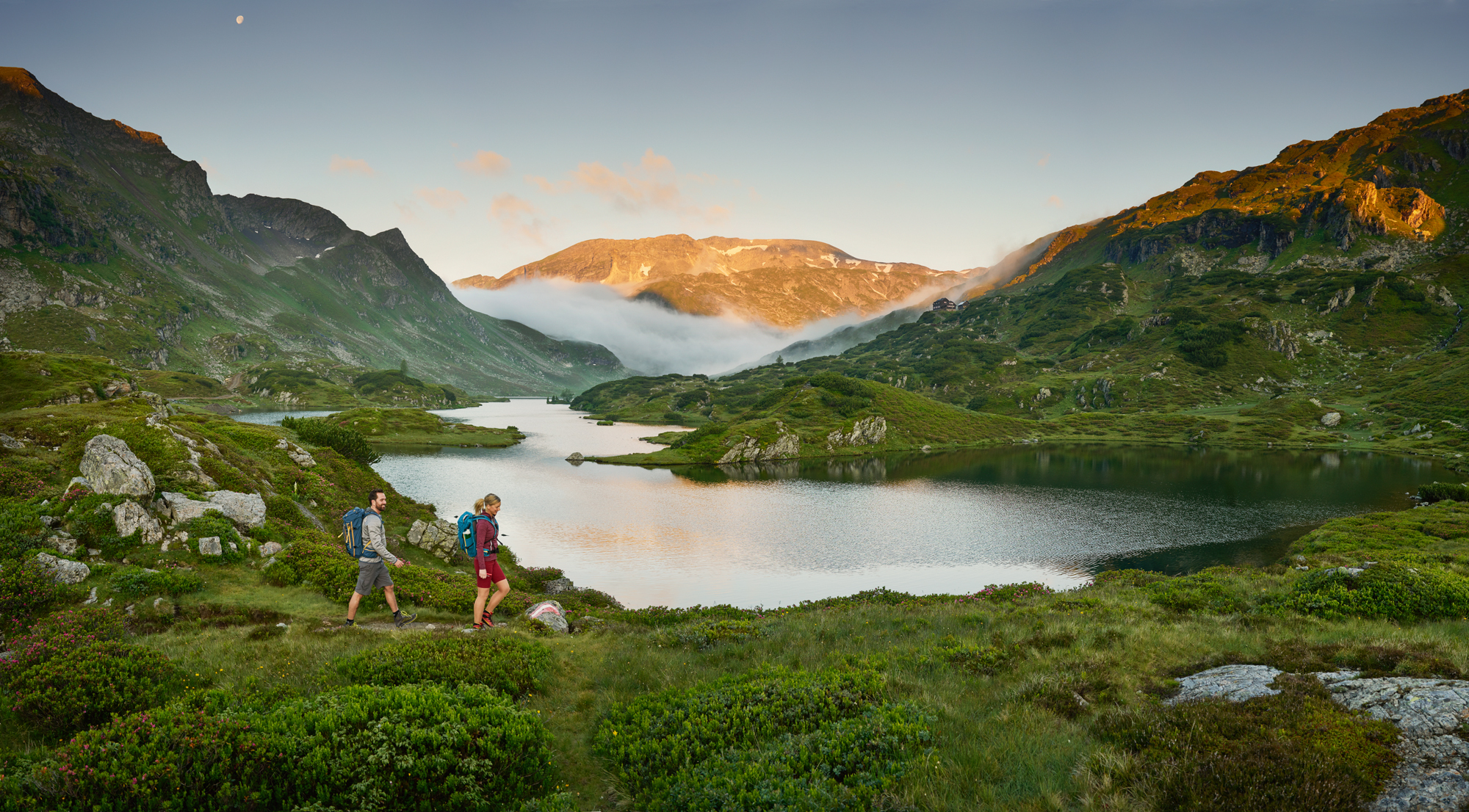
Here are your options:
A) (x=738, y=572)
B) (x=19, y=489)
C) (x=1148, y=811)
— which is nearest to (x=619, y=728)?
(x=1148, y=811)

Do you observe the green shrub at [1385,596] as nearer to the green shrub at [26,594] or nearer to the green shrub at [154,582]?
the green shrub at [26,594]

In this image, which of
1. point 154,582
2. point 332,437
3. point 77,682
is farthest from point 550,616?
point 332,437

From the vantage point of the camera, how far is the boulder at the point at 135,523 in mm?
23312

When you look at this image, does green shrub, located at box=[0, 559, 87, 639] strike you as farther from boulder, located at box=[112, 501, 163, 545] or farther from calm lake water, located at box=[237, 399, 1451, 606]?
calm lake water, located at box=[237, 399, 1451, 606]

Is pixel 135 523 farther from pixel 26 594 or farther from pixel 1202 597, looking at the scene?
pixel 1202 597

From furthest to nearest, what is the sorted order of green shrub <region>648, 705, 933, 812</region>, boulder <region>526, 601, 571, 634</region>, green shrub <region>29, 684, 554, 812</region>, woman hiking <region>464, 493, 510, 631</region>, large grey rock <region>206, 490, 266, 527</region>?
large grey rock <region>206, 490, 266, 527</region>, boulder <region>526, 601, 571, 634</region>, woman hiking <region>464, 493, 510, 631</region>, green shrub <region>648, 705, 933, 812</region>, green shrub <region>29, 684, 554, 812</region>

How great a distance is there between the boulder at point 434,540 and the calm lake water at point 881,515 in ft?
21.5

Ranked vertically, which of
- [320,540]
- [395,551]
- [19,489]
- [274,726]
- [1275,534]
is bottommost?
[1275,534]

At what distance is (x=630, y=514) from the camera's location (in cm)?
8794

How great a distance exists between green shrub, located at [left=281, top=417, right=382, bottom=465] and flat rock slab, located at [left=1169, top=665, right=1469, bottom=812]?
204 feet

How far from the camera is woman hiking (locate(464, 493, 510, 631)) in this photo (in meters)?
21.0

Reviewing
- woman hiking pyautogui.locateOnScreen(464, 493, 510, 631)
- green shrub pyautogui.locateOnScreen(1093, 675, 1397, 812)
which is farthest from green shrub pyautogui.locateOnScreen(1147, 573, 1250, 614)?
woman hiking pyautogui.locateOnScreen(464, 493, 510, 631)

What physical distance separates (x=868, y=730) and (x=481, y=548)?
618 inches

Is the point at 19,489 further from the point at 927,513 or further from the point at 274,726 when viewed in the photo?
the point at 927,513
